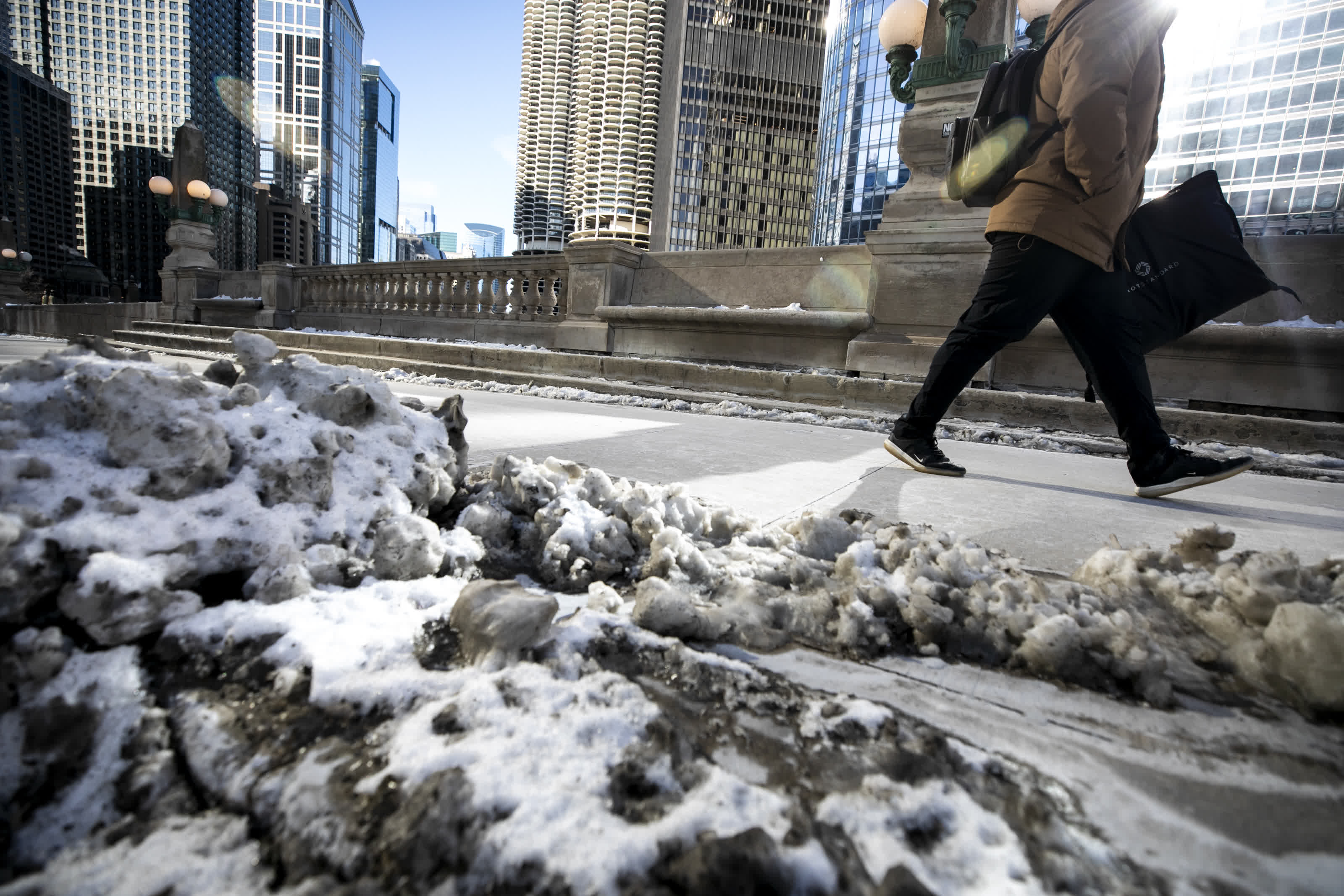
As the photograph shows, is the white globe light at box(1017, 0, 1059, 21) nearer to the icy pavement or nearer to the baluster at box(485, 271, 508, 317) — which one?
the icy pavement

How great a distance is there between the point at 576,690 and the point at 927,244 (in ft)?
16.9

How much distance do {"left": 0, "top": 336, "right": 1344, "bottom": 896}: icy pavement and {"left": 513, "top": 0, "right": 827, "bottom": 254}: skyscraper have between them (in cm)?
6819

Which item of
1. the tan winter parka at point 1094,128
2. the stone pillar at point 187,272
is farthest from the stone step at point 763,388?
the stone pillar at point 187,272

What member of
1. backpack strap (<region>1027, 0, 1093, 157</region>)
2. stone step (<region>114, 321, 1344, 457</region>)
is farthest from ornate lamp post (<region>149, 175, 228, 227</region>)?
backpack strap (<region>1027, 0, 1093, 157</region>)

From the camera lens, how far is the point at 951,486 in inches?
90.0

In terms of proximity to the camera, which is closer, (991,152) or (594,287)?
(991,152)

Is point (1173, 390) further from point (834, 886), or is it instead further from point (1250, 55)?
point (1250, 55)

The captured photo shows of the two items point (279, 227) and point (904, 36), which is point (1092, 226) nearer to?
point (904, 36)

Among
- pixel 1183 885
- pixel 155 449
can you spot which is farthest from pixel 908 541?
pixel 155 449

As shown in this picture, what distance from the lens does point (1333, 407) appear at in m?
3.97

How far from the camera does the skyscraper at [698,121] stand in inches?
2702

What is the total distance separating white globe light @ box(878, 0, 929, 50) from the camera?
18.5 feet

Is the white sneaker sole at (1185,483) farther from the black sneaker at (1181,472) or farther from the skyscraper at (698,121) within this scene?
the skyscraper at (698,121)

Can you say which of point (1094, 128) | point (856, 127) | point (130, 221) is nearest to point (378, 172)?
point (130, 221)
